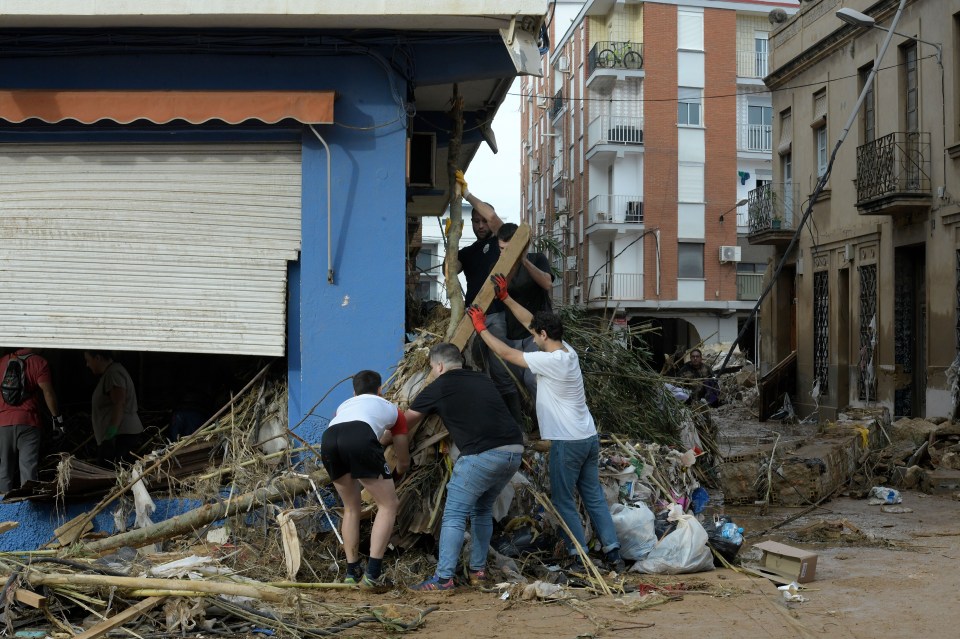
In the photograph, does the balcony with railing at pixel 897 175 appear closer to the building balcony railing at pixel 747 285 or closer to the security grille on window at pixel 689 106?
the building balcony railing at pixel 747 285

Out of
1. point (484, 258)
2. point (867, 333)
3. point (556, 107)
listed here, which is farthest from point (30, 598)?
point (556, 107)

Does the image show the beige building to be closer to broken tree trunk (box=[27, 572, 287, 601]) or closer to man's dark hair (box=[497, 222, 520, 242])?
man's dark hair (box=[497, 222, 520, 242])

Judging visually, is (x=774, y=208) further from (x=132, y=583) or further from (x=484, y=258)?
(x=132, y=583)

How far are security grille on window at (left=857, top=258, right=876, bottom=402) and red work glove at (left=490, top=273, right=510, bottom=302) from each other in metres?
→ 15.3

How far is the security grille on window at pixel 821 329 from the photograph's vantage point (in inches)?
947

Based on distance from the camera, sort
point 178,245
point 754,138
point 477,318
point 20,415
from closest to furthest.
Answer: point 477,318
point 178,245
point 20,415
point 754,138

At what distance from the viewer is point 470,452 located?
23.3 feet

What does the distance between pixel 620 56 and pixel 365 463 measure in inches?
1480

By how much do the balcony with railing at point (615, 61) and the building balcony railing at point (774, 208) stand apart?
16340 millimetres

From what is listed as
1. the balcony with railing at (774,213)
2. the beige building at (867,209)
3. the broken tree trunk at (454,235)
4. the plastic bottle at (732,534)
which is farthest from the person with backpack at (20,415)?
the balcony with railing at (774,213)

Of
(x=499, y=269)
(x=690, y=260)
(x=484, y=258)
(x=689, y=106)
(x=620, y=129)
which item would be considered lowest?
(x=499, y=269)

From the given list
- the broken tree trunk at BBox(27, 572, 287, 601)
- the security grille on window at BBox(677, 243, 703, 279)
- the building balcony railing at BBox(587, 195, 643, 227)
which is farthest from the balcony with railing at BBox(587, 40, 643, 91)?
the broken tree trunk at BBox(27, 572, 287, 601)

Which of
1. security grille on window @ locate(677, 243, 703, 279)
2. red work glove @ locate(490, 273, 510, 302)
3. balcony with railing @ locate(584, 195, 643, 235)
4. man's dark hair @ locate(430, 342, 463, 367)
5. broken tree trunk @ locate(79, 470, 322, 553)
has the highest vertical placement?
balcony with railing @ locate(584, 195, 643, 235)

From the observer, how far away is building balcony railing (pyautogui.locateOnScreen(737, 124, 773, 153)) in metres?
42.5
